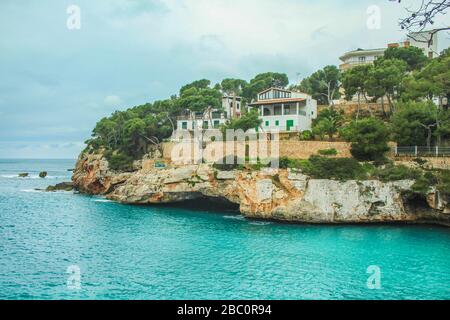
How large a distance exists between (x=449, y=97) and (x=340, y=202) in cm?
2058

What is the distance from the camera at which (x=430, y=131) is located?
139 ft

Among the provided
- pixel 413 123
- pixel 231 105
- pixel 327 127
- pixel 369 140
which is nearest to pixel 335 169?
pixel 369 140

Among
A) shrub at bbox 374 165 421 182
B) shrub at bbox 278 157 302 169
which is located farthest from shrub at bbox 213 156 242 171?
shrub at bbox 374 165 421 182

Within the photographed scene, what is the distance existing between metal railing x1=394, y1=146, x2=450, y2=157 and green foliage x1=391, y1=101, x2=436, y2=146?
1.01 meters

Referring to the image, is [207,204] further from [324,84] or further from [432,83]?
[432,83]

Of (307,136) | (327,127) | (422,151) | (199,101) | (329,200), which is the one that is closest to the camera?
(329,200)

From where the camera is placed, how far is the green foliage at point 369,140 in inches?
1624

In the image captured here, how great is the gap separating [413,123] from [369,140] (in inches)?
216

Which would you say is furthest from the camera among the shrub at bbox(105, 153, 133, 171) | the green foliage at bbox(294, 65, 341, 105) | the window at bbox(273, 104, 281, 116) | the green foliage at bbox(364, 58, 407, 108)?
the green foliage at bbox(294, 65, 341, 105)

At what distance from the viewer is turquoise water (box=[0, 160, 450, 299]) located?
20406 millimetres

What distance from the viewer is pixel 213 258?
26484 millimetres

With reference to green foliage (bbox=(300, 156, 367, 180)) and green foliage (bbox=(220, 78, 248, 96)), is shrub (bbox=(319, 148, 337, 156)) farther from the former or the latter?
green foliage (bbox=(220, 78, 248, 96))

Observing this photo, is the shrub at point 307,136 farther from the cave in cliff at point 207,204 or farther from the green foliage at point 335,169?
the cave in cliff at point 207,204

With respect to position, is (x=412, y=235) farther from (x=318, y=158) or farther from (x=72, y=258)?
(x=72, y=258)
